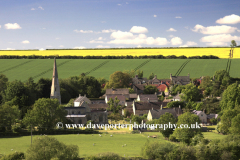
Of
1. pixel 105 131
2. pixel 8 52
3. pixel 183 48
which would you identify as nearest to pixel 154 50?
pixel 183 48

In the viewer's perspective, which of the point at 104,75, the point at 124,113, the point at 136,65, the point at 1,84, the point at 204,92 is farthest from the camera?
the point at 136,65

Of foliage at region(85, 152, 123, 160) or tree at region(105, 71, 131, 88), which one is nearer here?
foliage at region(85, 152, 123, 160)

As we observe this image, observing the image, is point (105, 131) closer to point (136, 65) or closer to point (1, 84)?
point (1, 84)

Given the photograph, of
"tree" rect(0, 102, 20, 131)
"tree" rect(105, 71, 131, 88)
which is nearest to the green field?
"tree" rect(105, 71, 131, 88)

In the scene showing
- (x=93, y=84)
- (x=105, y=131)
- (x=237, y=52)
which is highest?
(x=237, y=52)

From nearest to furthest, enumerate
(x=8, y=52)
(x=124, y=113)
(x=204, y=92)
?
(x=124, y=113) → (x=204, y=92) → (x=8, y=52)

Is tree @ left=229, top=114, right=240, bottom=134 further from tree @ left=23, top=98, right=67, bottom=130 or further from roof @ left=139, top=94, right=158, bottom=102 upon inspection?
roof @ left=139, top=94, right=158, bottom=102
